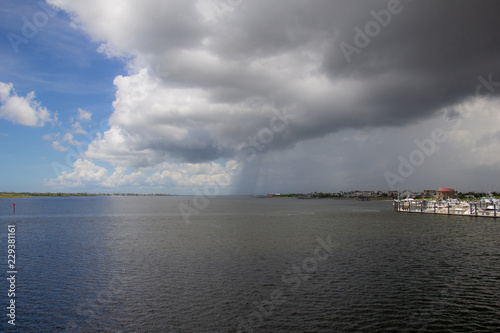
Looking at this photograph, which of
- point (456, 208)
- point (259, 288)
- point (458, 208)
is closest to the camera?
point (259, 288)

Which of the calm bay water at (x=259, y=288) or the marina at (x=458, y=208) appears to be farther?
the marina at (x=458, y=208)

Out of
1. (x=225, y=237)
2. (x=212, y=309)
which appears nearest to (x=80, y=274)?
(x=212, y=309)

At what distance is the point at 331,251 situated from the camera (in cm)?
4459

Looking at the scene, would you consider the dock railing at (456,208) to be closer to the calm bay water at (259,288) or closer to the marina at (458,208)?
the marina at (458,208)

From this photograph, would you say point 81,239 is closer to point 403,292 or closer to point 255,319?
point 255,319

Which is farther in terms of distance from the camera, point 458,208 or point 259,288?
point 458,208

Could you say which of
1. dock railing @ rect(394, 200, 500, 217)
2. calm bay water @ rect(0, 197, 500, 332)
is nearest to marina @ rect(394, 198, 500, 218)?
dock railing @ rect(394, 200, 500, 217)

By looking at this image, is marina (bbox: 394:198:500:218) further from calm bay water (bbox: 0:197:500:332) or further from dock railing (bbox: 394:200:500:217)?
calm bay water (bbox: 0:197:500:332)

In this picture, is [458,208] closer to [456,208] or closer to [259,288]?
[456,208]

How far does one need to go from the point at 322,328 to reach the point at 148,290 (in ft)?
53.2

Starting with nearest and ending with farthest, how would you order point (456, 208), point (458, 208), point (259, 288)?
point (259, 288), point (458, 208), point (456, 208)

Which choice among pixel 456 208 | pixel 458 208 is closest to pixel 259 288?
pixel 458 208

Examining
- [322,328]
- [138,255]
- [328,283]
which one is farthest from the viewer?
[138,255]

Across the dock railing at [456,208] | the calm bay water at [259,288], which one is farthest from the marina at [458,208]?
the calm bay water at [259,288]
